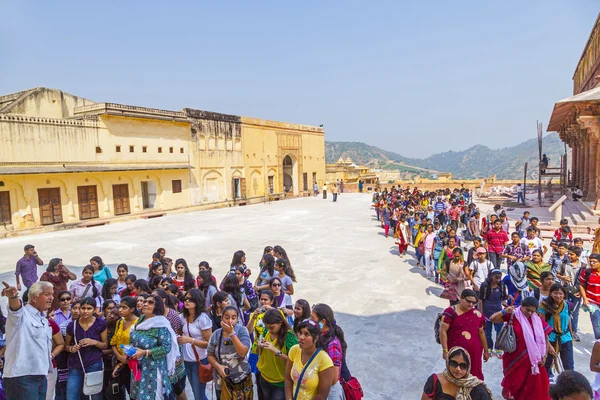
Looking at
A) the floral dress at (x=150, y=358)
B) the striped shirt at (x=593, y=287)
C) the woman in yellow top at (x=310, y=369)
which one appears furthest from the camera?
the striped shirt at (x=593, y=287)

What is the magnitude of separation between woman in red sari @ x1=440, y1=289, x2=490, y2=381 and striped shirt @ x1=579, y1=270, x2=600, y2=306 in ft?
6.98

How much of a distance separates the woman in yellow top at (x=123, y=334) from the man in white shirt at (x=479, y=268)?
171 inches

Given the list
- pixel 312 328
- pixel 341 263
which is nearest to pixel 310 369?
pixel 312 328

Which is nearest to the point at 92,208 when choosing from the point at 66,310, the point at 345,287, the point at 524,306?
the point at 345,287

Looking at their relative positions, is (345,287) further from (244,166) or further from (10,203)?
(244,166)

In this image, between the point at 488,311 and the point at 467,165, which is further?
the point at 467,165

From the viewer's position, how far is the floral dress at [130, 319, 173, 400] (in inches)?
131

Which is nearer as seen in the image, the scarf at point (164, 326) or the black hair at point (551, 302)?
the scarf at point (164, 326)

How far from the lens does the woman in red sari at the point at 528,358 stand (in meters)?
3.52

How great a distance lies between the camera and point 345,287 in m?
8.41

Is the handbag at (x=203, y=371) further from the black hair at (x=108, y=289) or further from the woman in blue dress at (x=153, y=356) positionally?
the black hair at (x=108, y=289)

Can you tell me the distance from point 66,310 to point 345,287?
5456 mm

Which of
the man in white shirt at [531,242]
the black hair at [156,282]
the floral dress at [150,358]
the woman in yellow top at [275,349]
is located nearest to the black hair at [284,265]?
the black hair at [156,282]

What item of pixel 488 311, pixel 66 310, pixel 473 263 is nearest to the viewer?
pixel 66 310
